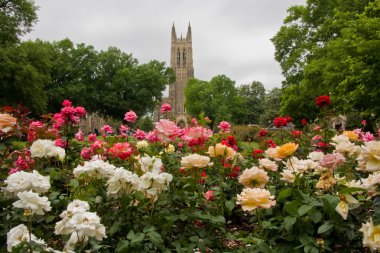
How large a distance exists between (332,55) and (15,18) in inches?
772

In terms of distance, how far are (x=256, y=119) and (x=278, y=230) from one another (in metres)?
68.9

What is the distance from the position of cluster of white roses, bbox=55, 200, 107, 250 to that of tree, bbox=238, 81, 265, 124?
65.4 m

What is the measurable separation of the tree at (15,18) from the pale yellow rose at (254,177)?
26.2 metres

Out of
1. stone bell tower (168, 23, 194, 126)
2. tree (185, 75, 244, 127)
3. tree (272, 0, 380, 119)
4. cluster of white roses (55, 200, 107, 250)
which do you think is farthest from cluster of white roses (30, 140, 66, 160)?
stone bell tower (168, 23, 194, 126)

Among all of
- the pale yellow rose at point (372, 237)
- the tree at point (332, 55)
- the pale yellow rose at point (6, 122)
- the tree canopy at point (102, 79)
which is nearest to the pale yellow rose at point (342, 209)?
the pale yellow rose at point (372, 237)

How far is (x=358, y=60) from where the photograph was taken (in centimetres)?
1616

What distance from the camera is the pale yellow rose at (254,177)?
250 cm

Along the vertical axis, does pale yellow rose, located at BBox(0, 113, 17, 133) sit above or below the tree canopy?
below

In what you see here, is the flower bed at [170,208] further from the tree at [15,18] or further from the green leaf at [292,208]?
the tree at [15,18]

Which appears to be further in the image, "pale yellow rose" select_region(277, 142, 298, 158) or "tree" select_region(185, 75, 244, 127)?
"tree" select_region(185, 75, 244, 127)

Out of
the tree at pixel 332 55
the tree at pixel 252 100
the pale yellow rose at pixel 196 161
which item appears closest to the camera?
the pale yellow rose at pixel 196 161

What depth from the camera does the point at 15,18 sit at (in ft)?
86.6

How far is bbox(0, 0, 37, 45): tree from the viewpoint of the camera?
25.5 metres

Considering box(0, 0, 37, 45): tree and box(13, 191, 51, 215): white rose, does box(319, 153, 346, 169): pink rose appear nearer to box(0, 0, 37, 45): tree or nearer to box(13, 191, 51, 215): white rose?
box(13, 191, 51, 215): white rose
